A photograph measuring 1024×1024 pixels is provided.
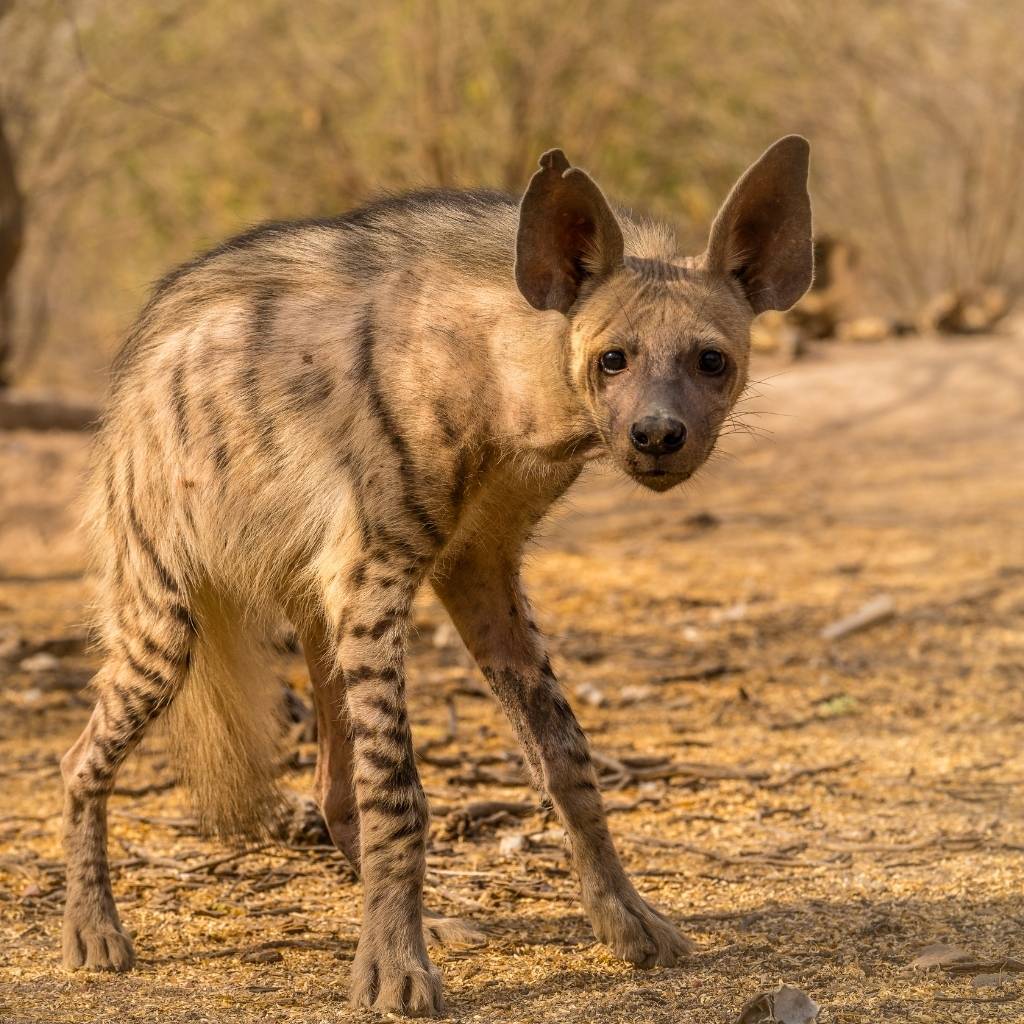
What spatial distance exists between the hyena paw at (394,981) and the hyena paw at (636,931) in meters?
0.39

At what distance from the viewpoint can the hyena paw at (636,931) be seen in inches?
120

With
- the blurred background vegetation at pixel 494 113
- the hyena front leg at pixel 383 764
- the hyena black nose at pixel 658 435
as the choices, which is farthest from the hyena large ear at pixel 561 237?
the blurred background vegetation at pixel 494 113

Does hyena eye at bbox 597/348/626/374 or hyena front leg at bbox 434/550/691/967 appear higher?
hyena eye at bbox 597/348/626/374

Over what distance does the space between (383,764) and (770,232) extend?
1.33 m

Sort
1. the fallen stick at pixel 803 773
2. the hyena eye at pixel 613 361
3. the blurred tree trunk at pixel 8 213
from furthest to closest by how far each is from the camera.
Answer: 1. the blurred tree trunk at pixel 8 213
2. the fallen stick at pixel 803 773
3. the hyena eye at pixel 613 361

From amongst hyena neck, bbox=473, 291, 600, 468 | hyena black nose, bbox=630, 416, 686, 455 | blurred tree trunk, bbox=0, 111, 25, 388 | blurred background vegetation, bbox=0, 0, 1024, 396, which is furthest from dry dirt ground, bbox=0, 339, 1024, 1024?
blurred background vegetation, bbox=0, 0, 1024, 396

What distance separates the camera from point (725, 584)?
21.0 ft

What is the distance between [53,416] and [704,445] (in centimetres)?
645

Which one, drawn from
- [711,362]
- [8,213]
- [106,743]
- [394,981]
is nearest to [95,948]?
[106,743]

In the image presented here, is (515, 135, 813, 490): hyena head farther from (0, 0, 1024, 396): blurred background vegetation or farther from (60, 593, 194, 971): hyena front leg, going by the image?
(0, 0, 1024, 396): blurred background vegetation

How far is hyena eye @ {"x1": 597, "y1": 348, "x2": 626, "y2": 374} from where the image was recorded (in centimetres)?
290

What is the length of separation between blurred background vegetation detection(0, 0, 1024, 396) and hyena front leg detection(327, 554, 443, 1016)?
865 cm

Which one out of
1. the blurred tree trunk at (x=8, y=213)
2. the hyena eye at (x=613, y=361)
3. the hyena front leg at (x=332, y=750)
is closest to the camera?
the hyena eye at (x=613, y=361)

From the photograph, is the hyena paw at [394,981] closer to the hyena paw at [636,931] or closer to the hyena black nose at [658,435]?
the hyena paw at [636,931]
